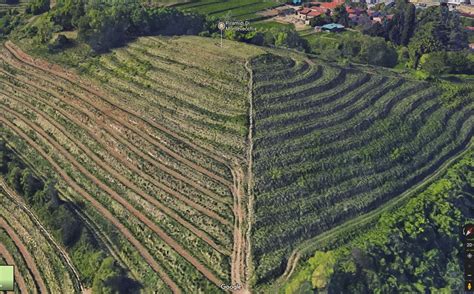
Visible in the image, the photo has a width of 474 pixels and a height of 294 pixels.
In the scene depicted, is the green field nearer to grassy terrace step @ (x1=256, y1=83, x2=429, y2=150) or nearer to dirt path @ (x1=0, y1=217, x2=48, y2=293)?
grassy terrace step @ (x1=256, y1=83, x2=429, y2=150)

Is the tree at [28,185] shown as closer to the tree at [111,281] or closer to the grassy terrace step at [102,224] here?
the grassy terrace step at [102,224]

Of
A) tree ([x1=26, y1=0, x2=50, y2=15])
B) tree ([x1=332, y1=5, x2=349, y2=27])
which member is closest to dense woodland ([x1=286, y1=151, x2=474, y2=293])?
tree ([x1=26, y1=0, x2=50, y2=15])

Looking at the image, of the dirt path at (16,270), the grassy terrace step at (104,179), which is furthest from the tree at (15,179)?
the dirt path at (16,270)

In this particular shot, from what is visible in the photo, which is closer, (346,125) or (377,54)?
(346,125)

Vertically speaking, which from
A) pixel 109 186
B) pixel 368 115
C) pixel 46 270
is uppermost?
pixel 368 115

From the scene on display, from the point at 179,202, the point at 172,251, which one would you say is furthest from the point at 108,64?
the point at 172,251

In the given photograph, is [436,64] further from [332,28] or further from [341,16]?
[341,16]

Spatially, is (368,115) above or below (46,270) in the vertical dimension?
above

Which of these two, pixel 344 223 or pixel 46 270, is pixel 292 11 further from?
pixel 46 270

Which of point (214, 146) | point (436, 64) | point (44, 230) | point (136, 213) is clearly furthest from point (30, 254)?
point (436, 64)
